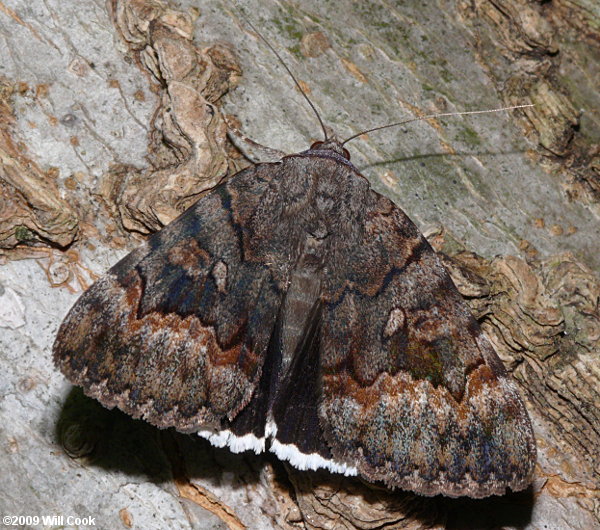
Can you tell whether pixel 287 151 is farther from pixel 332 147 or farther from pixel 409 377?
pixel 409 377

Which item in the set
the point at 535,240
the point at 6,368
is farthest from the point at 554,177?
the point at 6,368

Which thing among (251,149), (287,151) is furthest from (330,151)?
(251,149)

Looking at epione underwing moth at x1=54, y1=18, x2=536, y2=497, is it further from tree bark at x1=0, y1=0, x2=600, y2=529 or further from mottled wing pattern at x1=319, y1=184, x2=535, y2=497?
tree bark at x1=0, y1=0, x2=600, y2=529

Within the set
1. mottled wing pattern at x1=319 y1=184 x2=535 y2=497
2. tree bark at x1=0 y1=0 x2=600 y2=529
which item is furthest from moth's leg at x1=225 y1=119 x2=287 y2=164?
mottled wing pattern at x1=319 y1=184 x2=535 y2=497

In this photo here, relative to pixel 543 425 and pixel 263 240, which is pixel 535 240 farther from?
pixel 263 240

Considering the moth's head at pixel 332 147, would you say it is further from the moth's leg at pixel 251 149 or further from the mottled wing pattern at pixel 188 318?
the mottled wing pattern at pixel 188 318

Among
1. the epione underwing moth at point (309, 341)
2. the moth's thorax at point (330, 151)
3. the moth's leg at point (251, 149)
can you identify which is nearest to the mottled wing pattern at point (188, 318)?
the epione underwing moth at point (309, 341)

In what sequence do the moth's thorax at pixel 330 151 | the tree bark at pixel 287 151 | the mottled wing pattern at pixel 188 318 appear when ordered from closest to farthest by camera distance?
the mottled wing pattern at pixel 188 318, the tree bark at pixel 287 151, the moth's thorax at pixel 330 151
